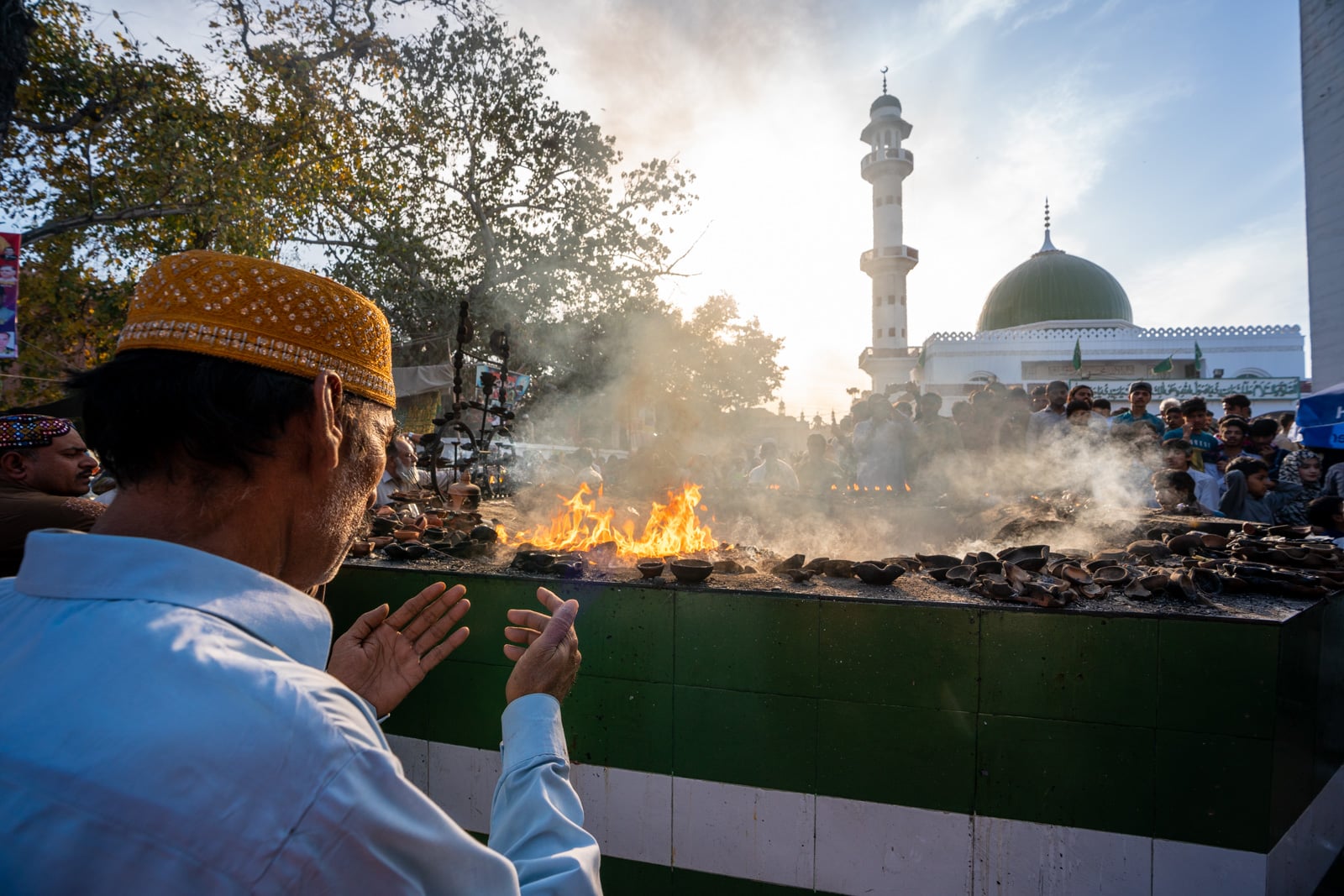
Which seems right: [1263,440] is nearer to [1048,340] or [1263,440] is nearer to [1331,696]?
[1331,696]

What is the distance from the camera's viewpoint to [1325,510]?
5.24m

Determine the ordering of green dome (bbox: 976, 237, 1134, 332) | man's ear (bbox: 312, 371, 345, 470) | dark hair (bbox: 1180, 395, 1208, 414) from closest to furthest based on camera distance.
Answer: man's ear (bbox: 312, 371, 345, 470) < dark hair (bbox: 1180, 395, 1208, 414) < green dome (bbox: 976, 237, 1134, 332)

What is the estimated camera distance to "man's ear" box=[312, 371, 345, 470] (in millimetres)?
1130

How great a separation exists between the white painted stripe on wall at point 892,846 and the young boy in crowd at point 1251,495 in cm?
346

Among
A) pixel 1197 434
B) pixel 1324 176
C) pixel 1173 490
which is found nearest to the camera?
pixel 1173 490

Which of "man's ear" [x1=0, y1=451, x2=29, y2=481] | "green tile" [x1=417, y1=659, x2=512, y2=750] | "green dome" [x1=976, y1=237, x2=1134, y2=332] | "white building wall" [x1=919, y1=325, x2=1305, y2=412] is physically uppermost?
"green dome" [x1=976, y1=237, x2=1134, y2=332]

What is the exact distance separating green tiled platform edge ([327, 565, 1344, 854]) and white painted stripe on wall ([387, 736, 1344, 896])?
0.20 feet

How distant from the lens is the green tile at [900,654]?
256 centimetres

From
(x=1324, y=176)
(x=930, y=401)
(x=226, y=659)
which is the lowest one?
(x=226, y=659)

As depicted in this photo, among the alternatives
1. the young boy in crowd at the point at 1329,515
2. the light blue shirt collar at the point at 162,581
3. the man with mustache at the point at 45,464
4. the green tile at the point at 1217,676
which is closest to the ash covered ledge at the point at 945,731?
the green tile at the point at 1217,676

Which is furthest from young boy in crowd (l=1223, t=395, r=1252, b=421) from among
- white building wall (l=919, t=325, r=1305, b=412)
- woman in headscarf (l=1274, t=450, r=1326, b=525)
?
white building wall (l=919, t=325, r=1305, b=412)

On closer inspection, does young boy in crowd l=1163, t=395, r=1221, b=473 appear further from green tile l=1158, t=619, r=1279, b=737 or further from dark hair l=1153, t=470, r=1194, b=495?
green tile l=1158, t=619, r=1279, b=737

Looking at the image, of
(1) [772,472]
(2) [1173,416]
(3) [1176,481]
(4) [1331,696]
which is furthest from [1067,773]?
(2) [1173,416]

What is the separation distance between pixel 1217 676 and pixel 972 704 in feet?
2.68
